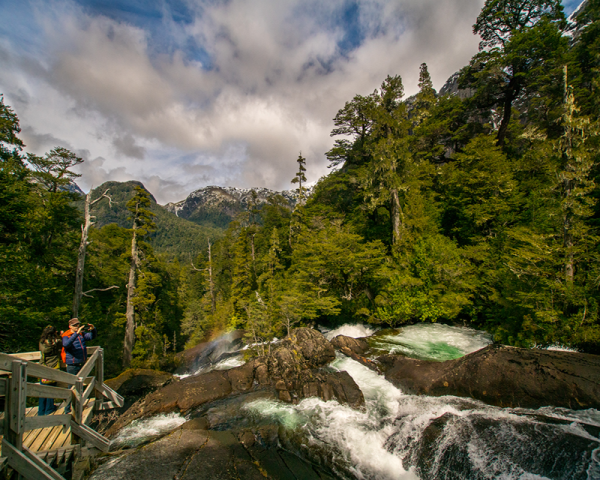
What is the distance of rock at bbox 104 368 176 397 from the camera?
15586mm

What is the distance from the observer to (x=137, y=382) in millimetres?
16391

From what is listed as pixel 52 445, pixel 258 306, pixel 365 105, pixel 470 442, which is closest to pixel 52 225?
pixel 258 306

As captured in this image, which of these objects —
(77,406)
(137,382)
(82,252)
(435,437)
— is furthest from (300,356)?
(82,252)

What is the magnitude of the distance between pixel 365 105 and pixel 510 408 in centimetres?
2828

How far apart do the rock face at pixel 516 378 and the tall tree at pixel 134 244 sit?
19.4 metres

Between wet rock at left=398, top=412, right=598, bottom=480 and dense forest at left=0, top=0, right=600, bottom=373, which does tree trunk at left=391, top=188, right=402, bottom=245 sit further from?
wet rock at left=398, top=412, right=598, bottom=480

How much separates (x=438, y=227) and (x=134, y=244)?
2561 cm

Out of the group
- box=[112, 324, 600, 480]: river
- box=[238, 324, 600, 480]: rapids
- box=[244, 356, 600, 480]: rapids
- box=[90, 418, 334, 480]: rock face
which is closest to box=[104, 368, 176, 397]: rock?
box=[112, 324, 600, 480]: river

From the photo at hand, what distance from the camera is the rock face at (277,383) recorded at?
1061 cm

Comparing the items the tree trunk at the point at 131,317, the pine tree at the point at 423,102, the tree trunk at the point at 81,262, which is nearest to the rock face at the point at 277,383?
the tree trunk at the point at 81,262

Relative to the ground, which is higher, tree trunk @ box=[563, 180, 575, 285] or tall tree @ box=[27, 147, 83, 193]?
tall tree @ box=[27, 147, 83, 193]

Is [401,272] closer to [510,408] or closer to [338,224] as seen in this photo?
[338,224]

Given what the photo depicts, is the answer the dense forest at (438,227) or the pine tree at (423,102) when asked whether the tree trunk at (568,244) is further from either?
the pine tree at (423,102)

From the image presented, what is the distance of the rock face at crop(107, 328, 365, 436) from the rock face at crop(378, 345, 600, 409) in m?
2.93
